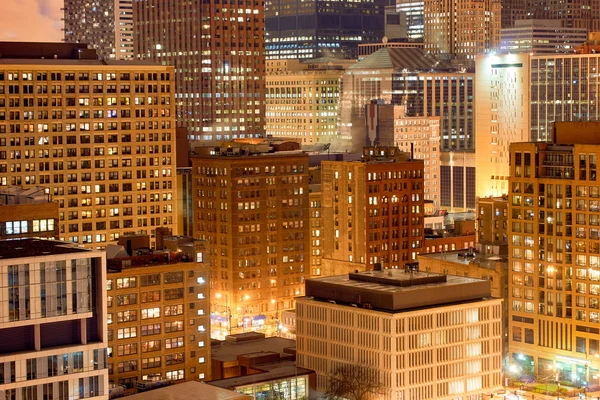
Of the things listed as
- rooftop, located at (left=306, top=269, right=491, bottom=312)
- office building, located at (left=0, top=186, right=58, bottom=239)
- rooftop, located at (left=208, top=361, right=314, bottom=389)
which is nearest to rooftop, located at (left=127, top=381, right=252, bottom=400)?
rooftop, located at (left=208, top=361, right=314, bottom=389)

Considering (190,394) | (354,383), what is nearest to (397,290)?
(354,383)

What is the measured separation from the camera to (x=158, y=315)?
195m

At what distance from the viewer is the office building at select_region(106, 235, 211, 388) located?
191 meters

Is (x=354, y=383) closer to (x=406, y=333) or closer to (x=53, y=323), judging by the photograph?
(x=406, y=333)

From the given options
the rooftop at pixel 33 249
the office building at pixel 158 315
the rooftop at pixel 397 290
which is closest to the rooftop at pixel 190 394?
the office building at pixel 158 315

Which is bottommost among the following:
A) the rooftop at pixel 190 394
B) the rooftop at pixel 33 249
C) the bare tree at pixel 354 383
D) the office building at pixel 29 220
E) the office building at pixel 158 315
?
the bare tree at pixel 354 383

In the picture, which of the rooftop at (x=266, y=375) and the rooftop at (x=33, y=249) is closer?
the rooftop at (x=33, y=249)

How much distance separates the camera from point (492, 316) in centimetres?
19538

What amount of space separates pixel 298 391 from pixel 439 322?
1963 cm

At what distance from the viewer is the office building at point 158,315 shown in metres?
191

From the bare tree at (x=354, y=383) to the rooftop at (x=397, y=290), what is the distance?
795 cm

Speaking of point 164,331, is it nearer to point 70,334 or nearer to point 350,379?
point 350,379

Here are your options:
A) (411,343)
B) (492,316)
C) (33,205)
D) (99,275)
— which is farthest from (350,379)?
(99,275)

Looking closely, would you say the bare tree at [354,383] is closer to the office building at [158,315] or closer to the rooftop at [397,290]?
the rooftop at [397,290]
